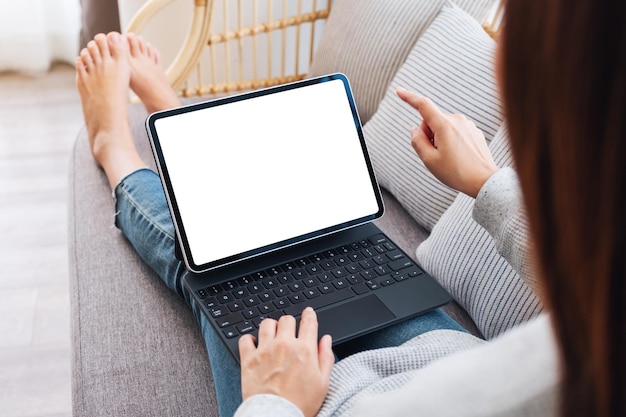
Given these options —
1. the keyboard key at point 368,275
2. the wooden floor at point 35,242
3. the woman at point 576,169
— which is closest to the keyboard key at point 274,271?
the keyboard key at point 368,275

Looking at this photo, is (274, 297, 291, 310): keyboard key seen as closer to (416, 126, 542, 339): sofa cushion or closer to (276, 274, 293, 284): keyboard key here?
(276, 274, 293, 284): keyboard key

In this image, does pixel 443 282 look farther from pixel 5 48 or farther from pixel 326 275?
pixel 5 48

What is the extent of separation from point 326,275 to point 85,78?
2.35 feet

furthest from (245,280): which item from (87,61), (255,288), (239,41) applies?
(239,41)

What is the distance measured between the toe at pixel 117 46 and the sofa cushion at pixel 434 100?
0.53 m

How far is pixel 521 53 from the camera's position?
40 centimetres

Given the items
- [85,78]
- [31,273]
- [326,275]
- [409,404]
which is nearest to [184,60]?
[85,78]

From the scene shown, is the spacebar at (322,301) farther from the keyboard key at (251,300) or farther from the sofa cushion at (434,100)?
the sofa cushion at (434,100)

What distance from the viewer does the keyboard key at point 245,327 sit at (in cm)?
83

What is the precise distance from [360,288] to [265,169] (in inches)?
8.5

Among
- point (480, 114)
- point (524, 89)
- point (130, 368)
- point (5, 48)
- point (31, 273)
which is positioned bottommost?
point (31, 273)

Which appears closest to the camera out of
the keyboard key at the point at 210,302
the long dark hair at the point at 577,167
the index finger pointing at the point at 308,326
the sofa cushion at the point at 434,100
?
the long dark hair at the point at 577,167

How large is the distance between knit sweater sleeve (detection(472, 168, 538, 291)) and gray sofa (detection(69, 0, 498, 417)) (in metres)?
0.19

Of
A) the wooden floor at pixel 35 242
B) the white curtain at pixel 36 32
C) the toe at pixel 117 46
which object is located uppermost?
the toe at pixel 117 46
